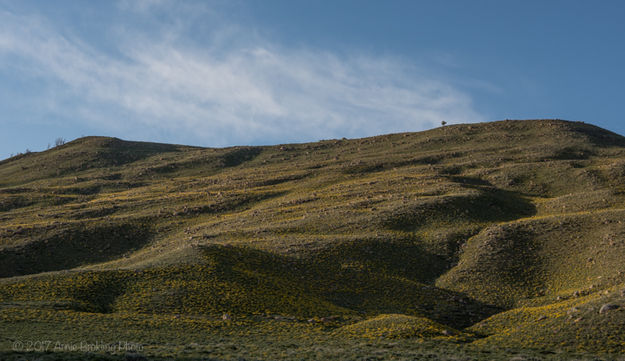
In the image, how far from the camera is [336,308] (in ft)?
139

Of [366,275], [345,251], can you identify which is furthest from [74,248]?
[366,275]

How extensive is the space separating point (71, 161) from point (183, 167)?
127 feet

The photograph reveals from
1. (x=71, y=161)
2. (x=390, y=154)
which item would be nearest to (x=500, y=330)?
(x=390, y=154)

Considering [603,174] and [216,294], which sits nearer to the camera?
[216,294]

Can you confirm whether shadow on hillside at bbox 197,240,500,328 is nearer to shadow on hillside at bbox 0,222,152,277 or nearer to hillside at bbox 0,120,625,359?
hillside at bbox 0,120,625,359

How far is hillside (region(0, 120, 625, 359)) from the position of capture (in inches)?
1364

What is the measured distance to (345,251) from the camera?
56406mm

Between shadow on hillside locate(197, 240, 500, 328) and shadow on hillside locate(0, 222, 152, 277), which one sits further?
shadow on hillside locate(0, 222, 152, 277)

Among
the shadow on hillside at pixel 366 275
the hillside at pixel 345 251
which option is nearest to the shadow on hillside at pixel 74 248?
the hillside at pixel 345 251

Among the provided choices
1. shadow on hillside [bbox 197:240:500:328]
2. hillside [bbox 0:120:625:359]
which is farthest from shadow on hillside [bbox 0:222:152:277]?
shadow on hillside [bbox 197:240:500:328]

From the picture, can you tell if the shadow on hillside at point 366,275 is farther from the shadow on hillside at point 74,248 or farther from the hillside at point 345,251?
the shadow on hillside at point 74,248

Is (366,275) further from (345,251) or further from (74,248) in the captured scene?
(74,248)

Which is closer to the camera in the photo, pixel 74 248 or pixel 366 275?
pixel 366 275

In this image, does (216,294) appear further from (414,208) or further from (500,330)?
(414,208)
